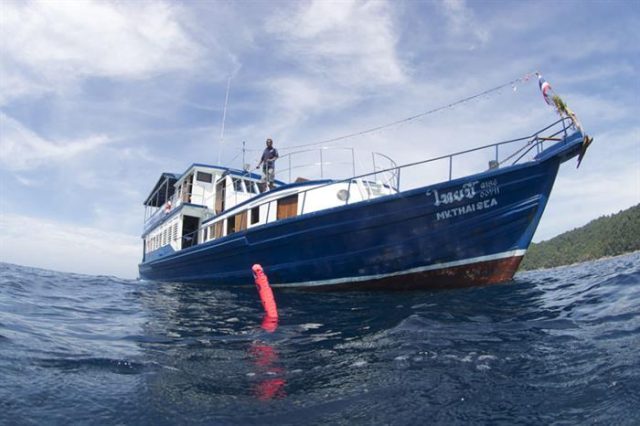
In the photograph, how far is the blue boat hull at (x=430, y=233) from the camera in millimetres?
8430

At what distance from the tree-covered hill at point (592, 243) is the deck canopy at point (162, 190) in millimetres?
77744

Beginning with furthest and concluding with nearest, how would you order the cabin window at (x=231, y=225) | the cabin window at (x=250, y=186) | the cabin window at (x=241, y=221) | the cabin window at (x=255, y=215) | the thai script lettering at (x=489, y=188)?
the cabin window at (x=250, y=186), the cabin window at (x=231, y=225), the cabin window at (x=241, y=221), the cabin window at (x=255, y=215), the thai script lettering at (x=489, y=188)

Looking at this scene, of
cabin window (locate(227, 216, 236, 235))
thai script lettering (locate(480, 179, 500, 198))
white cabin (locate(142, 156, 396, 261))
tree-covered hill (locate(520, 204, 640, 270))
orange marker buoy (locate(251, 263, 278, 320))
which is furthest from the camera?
tree-covered hill (locate(520, 204, 640, 270))

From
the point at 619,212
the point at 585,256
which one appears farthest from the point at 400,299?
the point at 619,212

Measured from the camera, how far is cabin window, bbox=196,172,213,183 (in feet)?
51.0

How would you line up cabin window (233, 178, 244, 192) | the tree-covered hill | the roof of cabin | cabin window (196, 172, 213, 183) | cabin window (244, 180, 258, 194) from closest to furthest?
cabin window (233, 178, 244, 192) → cabin window (244, 180, 258, 194) → cabin window (196, 172, 213, 183) → the roof of cabin → the tree-covered hill

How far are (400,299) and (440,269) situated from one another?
134cm

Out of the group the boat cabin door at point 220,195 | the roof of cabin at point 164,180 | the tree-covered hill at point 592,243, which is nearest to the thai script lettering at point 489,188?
the boat cabin door at point 220,195

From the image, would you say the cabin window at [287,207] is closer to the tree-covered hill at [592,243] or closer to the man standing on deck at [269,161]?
the man standing on deck at [269,161]

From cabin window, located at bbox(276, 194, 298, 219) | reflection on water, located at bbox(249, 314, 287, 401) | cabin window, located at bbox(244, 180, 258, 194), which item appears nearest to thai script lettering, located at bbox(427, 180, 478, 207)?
cabin window, located at bbox(276, 194, 298, 219)

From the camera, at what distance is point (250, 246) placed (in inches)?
412

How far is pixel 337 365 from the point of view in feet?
13.4

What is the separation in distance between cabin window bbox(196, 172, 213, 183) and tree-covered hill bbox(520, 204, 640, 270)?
80.0 metres

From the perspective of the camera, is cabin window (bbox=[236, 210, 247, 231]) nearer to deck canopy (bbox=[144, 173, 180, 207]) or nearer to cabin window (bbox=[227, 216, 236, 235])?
cabin window (bbox=[227, 216, 236, 235])
